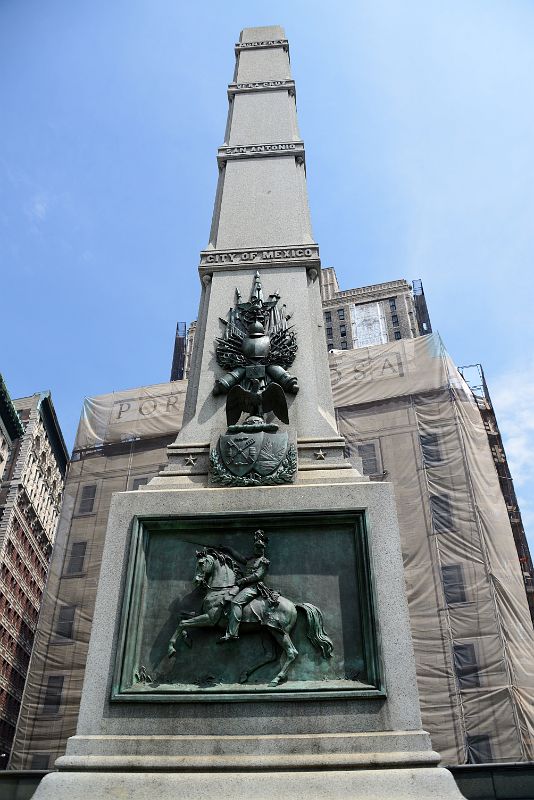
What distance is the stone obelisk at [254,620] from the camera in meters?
5.04

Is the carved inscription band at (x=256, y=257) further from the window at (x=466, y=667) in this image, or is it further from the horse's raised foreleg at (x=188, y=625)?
the window at (x=466, y=667)

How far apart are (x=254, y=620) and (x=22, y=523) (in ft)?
205

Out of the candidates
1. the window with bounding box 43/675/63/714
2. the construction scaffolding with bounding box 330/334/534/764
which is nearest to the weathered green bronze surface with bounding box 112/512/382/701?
the construction scaffolding with bounding box 330/334/534/764

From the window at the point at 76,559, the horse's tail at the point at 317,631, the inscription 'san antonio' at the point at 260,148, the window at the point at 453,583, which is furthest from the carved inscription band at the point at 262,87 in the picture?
the window at the point at 76,559

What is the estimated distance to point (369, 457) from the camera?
88.2ft

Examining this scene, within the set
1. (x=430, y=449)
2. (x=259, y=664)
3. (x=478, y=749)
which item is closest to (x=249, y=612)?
(x=259, y=664)

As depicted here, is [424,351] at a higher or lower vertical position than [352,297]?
lower

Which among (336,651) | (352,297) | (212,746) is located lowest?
(212,746)

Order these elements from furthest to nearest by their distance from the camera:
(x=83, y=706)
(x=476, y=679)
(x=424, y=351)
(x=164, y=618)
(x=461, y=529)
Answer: (x=424, y=351)
(x=461, y=529)
(x=476, y=679)
(x=164, y=618)
(x=83, y=706)

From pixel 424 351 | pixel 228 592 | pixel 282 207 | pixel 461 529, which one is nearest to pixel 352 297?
pixel 424 351

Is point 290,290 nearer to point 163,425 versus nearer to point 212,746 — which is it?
point 212,746

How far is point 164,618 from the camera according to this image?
6.07m

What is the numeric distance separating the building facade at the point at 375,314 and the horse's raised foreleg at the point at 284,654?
76.2m

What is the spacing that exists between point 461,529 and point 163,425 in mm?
14418
